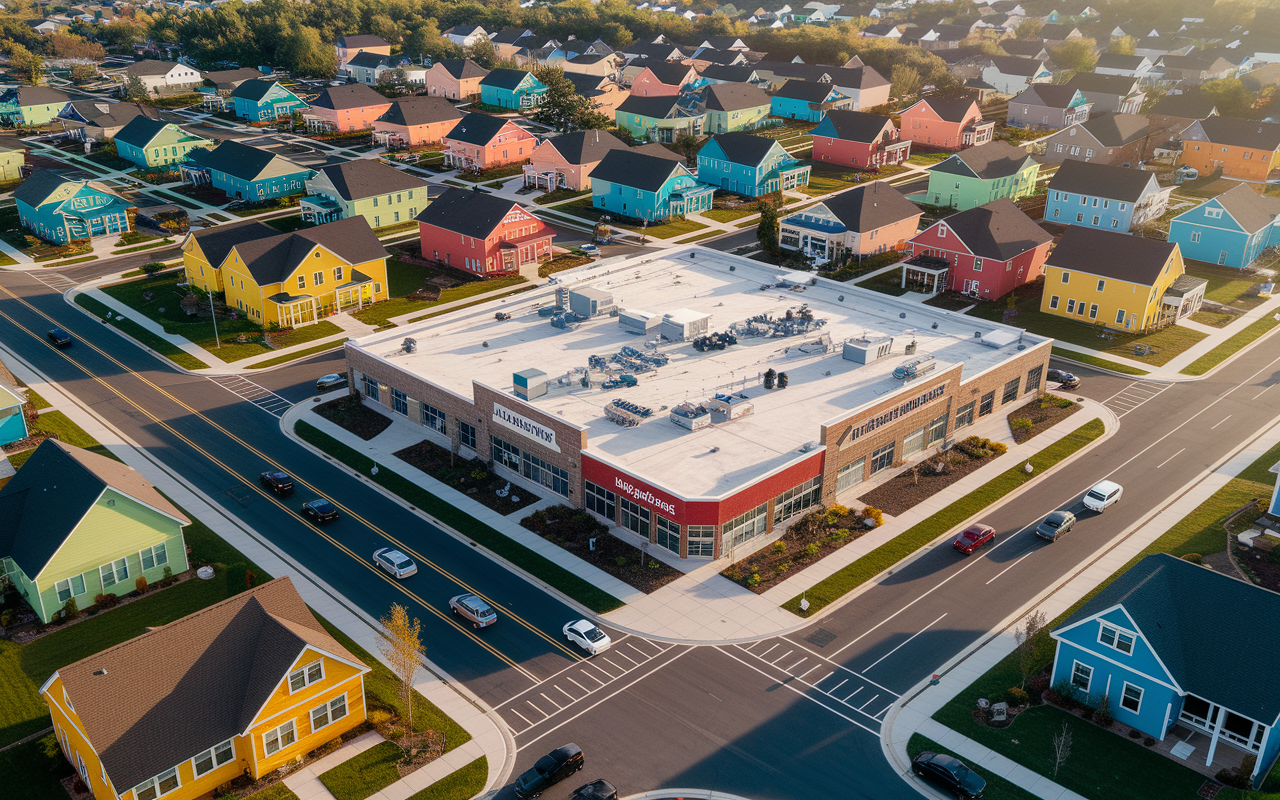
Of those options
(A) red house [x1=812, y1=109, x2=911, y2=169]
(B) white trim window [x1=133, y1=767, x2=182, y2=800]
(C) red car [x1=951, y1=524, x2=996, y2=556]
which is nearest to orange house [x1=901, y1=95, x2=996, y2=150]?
(A) red house [x1=812, y1=109, x2=911, y2=169]

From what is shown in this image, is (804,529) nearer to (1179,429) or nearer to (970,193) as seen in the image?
(1179,429)

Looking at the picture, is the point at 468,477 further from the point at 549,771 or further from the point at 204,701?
the point at 549,771

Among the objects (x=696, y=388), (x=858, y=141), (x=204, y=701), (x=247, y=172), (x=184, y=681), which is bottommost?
(x=204, y=701)

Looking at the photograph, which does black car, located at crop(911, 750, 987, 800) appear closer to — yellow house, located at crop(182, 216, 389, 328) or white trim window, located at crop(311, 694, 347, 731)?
white trim window, located at crop(311, 694, 347, 731)

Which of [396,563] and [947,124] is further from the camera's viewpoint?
[947,124]

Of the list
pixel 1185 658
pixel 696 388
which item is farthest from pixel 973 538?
pixel 696 388

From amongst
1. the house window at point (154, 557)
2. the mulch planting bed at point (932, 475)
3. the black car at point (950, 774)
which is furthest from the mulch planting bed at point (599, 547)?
the house window at point (154, 557)
